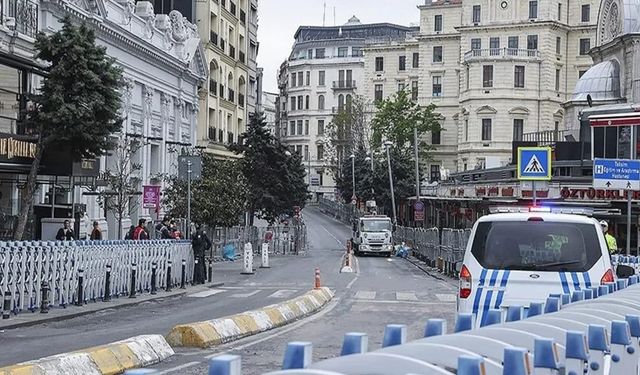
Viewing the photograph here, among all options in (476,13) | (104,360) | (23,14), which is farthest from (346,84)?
(104,360)

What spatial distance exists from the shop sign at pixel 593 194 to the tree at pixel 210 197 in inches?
602

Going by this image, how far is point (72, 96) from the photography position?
2555 cm

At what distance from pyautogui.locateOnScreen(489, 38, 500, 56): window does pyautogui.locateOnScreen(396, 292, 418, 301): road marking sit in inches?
2337

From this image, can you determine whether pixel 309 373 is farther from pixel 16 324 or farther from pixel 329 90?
pixel 329 90

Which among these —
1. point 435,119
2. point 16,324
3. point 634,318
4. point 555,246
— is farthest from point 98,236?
point 435,119

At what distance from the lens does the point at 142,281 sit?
26578 mm

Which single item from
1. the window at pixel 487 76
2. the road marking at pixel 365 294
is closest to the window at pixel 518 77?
the window at pixel 487 76

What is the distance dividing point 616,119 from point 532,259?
38152 mm

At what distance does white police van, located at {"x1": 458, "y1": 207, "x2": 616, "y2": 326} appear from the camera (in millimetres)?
12102

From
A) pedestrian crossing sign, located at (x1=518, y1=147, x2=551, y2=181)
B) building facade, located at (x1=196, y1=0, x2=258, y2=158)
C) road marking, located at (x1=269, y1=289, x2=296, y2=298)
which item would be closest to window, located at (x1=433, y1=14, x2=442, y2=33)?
building facade, located at (x1=196, y1=0, x2=258, y2=158)

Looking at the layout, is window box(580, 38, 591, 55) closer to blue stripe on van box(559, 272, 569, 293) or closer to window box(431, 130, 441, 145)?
window box(431, 130, 441, 145)

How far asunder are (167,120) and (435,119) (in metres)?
43.3

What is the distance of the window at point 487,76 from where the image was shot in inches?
3364

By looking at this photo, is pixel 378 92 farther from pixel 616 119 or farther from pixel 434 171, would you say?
pixel 616 119
